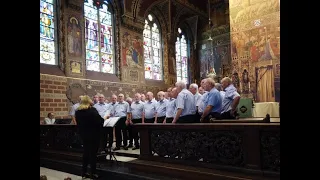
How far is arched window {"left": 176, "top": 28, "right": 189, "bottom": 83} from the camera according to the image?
1931 centimetres

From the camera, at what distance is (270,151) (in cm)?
411

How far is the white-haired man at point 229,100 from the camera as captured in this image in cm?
589

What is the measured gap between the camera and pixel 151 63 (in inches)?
651

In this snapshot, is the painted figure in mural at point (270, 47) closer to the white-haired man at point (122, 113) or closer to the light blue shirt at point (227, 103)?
the light blue shirt at point (227, 103)

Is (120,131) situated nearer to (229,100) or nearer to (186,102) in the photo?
(186,102)

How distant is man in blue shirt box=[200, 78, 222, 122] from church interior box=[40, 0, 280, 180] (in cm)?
58

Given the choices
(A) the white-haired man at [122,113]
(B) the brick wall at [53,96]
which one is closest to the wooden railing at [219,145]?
(A) the white-haired man at [122,113]

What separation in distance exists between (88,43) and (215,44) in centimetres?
959

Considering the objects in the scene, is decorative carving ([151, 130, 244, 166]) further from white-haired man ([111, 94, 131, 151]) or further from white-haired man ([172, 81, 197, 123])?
white-haired man ([111, 94, 131, 151])

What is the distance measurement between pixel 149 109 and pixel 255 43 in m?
5.53

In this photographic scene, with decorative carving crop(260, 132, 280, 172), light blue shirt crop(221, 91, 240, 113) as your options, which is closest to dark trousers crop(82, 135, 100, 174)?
light blue shirt crop(221, 91, 240, 113)

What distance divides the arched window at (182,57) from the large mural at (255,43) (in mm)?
7376

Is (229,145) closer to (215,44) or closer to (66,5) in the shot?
(66,5)
